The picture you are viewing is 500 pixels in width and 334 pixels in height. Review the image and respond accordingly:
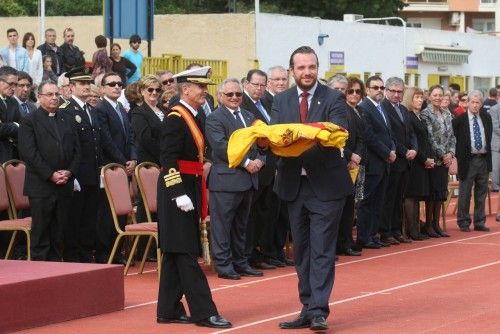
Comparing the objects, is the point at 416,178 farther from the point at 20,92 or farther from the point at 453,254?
the point at 20,92

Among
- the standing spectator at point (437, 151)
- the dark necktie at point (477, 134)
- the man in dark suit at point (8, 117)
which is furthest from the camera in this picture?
the dark necktie at point (477, 134)

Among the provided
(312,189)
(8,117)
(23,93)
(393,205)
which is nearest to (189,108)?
(312,189)

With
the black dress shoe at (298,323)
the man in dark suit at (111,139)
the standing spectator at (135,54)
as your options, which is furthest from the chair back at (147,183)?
the standing spectator at (135,54)

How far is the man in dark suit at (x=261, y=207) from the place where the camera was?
15.6 m

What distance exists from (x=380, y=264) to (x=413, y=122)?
329 centimetres

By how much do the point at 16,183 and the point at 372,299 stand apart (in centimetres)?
444

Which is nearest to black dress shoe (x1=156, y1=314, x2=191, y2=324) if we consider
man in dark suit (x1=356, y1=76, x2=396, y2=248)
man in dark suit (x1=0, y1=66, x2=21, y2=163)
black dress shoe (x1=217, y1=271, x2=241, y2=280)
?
black dress shoe (x1=217, y1=271, x2=241, y2=280)

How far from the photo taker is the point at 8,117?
1586cm

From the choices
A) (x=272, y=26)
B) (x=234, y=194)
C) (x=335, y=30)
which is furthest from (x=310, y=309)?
(x=335, y=30)

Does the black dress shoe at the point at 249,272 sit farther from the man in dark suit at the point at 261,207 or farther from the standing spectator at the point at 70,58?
the standing spectator at the point at 70,58

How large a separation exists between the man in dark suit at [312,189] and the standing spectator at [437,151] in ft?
26.7

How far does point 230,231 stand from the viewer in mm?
14922

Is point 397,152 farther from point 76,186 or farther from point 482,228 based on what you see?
point 76,186

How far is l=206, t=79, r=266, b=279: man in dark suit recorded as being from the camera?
47.7ft
